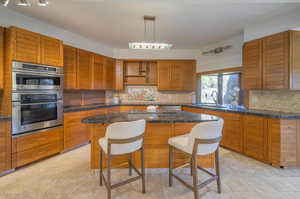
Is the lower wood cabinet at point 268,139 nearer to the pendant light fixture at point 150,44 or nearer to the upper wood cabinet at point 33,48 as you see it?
the pendant light fixture at point 150,44

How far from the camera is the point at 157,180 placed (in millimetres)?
2232

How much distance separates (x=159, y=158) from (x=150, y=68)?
3489 mm

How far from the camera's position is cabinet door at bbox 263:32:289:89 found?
269cm

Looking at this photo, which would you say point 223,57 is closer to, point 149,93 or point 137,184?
point 149,93

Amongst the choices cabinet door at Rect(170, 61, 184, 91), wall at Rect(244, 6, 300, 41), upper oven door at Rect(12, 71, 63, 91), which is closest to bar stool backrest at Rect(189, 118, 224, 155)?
wall at Rect(244, 6, 300, 41)

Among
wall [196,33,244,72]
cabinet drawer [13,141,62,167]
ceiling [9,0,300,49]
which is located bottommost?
cabinet drawer [13,141,62,167]

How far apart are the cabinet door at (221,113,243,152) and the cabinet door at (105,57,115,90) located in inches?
131

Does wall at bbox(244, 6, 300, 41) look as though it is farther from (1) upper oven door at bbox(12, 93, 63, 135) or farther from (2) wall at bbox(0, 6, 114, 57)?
(1) upper oven door at bbox(12, 93, 63, 135)

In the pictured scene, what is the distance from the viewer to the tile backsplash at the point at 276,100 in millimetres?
2854

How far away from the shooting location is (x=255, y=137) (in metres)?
2.87

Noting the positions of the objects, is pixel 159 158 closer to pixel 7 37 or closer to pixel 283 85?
pixel 283 85

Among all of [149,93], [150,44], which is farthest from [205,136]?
[149,93]

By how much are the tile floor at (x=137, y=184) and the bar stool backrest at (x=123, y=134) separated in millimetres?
664

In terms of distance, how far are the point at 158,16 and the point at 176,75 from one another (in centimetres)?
232
